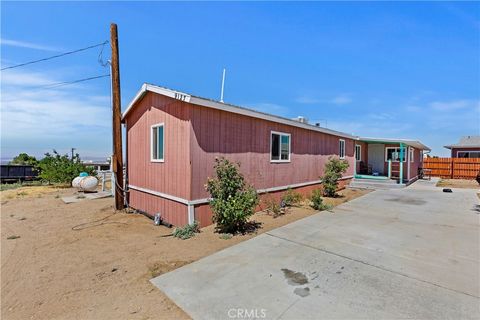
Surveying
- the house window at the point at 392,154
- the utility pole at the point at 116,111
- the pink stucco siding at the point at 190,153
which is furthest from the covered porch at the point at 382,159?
the utility pole at the point at 116,111

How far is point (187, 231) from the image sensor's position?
5602 millimetres

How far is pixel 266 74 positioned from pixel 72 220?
41.2 feet

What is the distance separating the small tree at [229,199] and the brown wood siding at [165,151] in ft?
2.41

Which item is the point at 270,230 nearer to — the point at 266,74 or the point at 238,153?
the point at 238,153

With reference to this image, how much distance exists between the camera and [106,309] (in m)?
2.90

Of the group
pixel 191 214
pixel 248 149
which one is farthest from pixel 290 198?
pixel 191 214

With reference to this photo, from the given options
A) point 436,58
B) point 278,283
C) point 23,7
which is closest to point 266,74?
point 436,58

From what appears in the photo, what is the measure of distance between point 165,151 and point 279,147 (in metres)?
4.21

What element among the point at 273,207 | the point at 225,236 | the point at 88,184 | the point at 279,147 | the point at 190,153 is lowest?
the point at 225,236

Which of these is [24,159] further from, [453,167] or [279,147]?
[453,167]

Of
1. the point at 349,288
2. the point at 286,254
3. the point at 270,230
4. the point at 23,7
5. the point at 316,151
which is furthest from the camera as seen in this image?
the point at 316,151

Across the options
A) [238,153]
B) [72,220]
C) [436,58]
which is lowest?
[72,220]

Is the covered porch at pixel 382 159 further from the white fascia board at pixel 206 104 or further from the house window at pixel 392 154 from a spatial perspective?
the white fascia board at pixel 206 104

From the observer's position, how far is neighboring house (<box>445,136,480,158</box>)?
78.3ft
